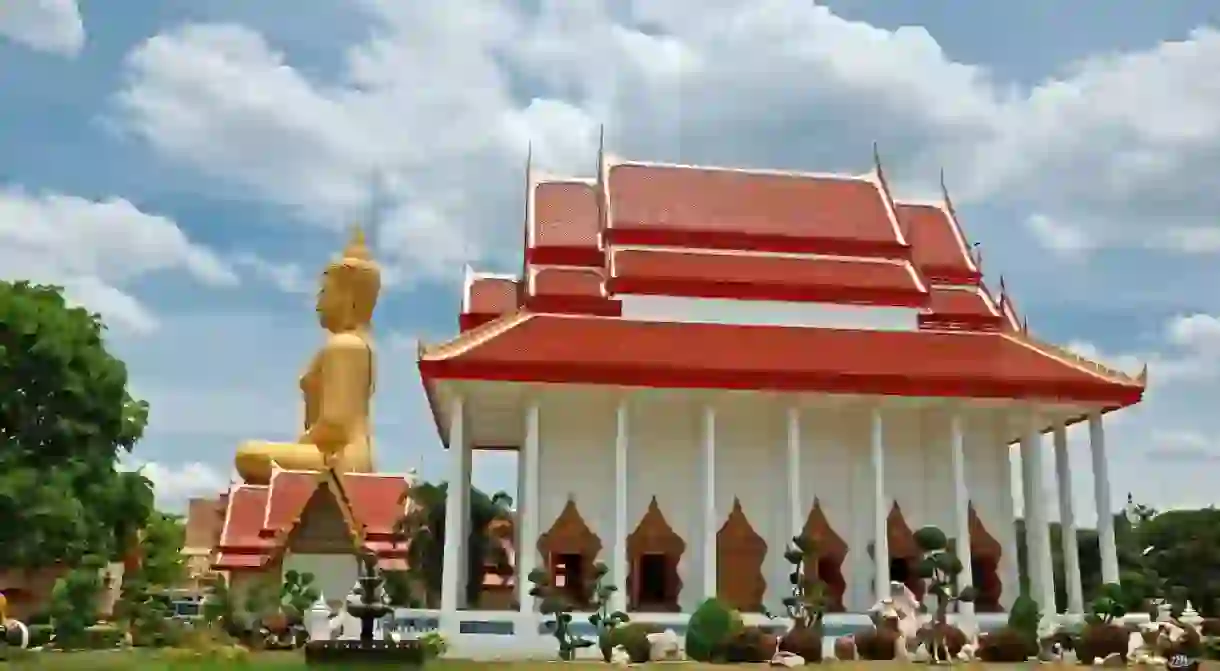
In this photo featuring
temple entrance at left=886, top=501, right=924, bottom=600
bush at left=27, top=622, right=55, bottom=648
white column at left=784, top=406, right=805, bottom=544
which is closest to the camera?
bush at left=27, top=622, right=55, bottom=648

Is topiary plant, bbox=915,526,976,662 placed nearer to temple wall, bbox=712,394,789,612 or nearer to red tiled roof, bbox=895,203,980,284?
temple wall, bbox=712,394,789,612

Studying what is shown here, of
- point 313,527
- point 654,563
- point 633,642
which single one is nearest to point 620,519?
point 654,563

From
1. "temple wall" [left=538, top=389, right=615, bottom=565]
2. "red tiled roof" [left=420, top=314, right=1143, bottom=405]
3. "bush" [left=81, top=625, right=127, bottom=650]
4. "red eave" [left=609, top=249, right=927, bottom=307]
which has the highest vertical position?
"red eave" [left=609, top=249, right=927, bottom=307]

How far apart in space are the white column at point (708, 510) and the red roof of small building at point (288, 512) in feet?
26.8

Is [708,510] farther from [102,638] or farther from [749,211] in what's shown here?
[102,638]

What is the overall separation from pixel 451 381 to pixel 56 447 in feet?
35.2

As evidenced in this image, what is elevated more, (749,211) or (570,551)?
(749,211)

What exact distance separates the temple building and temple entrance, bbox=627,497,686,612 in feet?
0.12

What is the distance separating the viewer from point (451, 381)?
65.0 ft

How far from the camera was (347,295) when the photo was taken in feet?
121

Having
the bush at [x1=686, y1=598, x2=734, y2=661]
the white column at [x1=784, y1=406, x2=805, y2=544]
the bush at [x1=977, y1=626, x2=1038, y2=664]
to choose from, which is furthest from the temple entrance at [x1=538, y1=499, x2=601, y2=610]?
the bush at [x1=977, y1=626, x2=1038, y2=664]

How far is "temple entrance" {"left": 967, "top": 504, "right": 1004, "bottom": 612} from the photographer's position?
2214 cm

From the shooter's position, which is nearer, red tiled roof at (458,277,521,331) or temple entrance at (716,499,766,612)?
temple entrance at (716,499,766,612)

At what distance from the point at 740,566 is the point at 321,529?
8.85 meters
